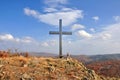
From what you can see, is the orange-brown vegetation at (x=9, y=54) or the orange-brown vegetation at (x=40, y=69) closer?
the orange-brown vegetation at (x=40, y=69)

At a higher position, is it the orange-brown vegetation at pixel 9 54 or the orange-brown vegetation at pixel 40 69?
the orange-brown vegetation at pixel 9 54

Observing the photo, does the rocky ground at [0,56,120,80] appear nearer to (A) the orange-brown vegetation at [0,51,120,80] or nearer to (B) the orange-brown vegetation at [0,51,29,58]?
(A) the orange-brown vegetation at [0,51,120,80]

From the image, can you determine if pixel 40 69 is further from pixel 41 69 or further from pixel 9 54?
pixel 9 54

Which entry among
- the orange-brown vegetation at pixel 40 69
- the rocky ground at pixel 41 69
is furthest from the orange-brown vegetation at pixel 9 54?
the rocky ground at pixel 41 69

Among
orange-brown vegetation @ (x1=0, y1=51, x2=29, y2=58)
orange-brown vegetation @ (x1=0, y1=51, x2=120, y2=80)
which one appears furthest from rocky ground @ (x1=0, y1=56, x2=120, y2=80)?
orange-brown vegetation @ (x1=0, y1=51, x2=29, y2=58)

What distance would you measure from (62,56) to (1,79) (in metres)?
8.92

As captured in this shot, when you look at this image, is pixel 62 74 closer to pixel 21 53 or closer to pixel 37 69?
pixel 37 69

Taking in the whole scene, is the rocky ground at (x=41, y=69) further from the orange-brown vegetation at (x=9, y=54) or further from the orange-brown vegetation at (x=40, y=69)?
the orange-brown vegetation at (x=9, y=54)

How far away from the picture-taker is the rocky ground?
20781 millimetres

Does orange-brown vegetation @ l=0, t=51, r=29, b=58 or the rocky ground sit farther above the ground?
orange-brown vegetation @ l=0, t=51, r=29, b=58

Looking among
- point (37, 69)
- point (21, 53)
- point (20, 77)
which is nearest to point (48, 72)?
point (37, 69)

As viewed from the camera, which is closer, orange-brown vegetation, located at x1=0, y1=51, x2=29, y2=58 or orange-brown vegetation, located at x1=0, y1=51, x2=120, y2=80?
orange-brown vegetation, located at x1=0, y1=51, x2=120, y2=80

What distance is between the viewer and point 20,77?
67.0 feet

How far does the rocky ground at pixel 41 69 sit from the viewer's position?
818 inches
